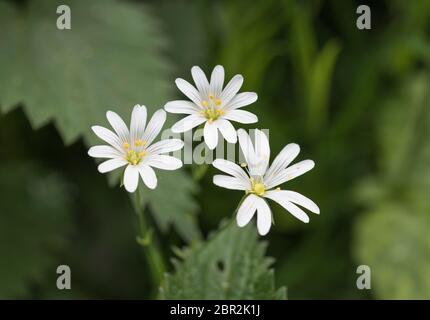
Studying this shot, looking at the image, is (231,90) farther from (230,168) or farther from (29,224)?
(29,224)

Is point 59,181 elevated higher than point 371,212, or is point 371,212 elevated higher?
point 59,181

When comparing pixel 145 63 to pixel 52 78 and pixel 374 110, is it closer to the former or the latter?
pixel 52 78

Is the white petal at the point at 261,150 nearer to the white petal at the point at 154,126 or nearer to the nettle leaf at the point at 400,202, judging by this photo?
the white petal at the point at 154,126

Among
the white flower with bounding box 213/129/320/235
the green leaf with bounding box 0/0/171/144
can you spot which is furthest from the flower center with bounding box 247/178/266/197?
the green leaf with bounding box 0/0/171/144

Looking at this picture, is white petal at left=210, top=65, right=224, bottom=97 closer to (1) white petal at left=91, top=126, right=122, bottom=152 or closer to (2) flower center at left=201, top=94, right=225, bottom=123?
(2) flower center at left=201, top=94, right=225, bottom=123

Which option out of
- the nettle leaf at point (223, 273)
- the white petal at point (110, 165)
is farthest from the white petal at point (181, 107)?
the nettle leaf at point (223, 273)
